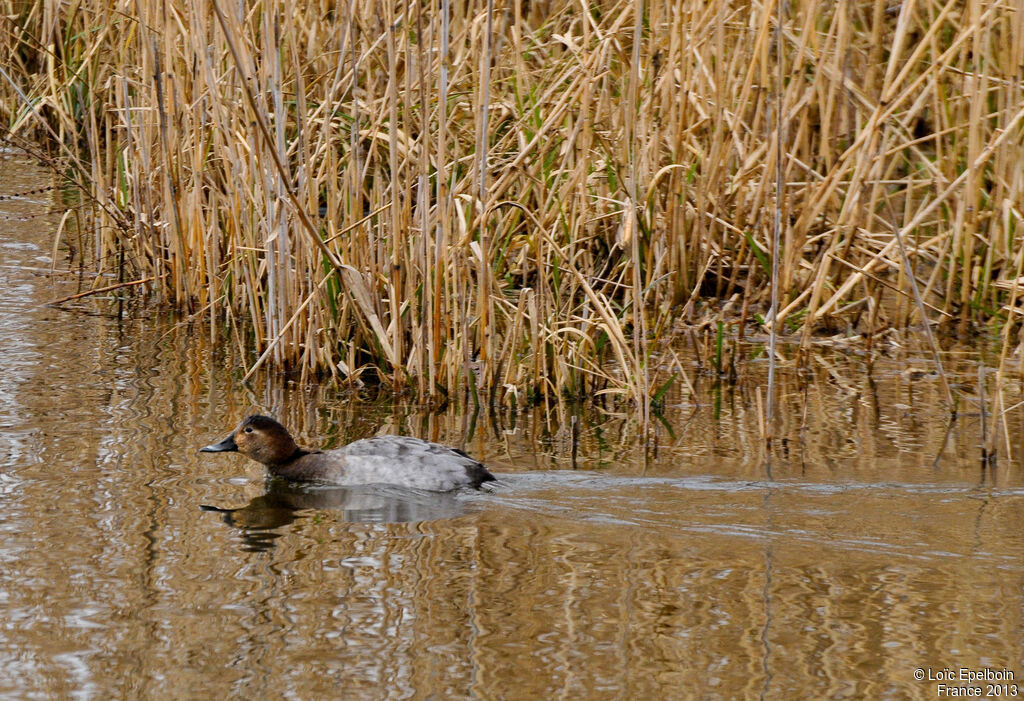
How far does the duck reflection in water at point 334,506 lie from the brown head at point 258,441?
13 centimetres

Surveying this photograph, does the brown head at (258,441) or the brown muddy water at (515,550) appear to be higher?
the brown head at (258,441)

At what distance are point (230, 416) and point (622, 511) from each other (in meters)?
2.10

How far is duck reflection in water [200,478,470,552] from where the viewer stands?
5.12m

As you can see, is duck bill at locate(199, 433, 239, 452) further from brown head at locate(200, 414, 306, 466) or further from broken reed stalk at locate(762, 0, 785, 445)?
broken reed stalk at locate(762, 0, 785, 445)

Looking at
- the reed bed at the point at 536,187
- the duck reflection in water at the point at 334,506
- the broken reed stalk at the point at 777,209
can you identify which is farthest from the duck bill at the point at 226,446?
the broken reed stalk at the point at 777,209

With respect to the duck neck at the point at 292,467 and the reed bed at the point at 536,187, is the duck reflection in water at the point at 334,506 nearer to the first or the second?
the duck neck at the point at 292,467

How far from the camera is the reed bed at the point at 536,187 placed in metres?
6.46

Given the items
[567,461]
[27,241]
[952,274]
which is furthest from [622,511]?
[27,241]

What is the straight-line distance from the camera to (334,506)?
547 centimetres

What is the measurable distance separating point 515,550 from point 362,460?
3.41 feet

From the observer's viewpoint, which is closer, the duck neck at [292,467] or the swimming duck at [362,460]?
the swimming duck at [362,460]

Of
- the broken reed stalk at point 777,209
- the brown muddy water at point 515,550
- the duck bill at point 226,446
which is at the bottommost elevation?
the brown muddy water at point 515,550

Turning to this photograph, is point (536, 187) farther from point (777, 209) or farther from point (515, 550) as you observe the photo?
point (515, 550)

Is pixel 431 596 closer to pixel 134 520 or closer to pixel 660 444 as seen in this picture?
pixel 134 520
